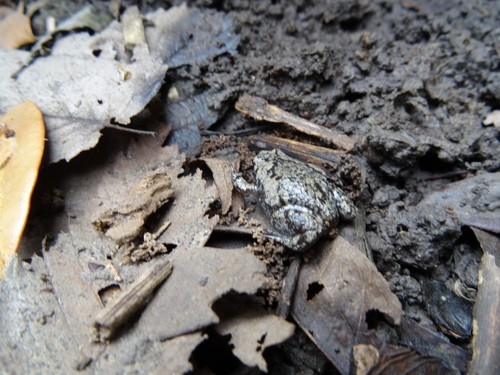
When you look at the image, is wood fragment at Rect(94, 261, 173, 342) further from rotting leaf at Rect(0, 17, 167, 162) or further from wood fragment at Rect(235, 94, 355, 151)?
wood fragment at Rect(235, 94, 355, 151)

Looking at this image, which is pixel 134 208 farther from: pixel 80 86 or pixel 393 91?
pixel 393 91

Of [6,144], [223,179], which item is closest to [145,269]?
[223,179]

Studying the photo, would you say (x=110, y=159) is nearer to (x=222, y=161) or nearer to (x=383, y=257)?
(x=222, y=161)

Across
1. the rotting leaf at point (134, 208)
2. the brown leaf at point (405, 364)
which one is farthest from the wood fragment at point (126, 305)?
the brown leaf at point (405, 364)

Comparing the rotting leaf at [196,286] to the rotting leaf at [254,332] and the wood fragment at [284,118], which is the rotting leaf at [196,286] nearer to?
the rotting leaf at [254,332]

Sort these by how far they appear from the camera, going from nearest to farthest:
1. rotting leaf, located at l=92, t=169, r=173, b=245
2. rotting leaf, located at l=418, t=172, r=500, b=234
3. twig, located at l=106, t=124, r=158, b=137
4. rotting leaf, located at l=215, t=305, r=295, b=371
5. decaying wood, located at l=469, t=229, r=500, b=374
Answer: rotting leaf, located at l=215, t=305, r=295, b=371 < decaying wood, located at l=469, t=229, r=500, b=374 < rotting leaf, located at l=92, t=169, r=173, b=245 < rotting leaf, located at l=418, t=172, r=500, b=234 < twig, located at l=106, t=124, r=158, b=137

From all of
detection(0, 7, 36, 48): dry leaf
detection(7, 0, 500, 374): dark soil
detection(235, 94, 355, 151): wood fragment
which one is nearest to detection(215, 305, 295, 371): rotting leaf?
detection(7, 0, 500, 374): dark soil

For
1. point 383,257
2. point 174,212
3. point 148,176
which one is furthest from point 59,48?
point 383,257

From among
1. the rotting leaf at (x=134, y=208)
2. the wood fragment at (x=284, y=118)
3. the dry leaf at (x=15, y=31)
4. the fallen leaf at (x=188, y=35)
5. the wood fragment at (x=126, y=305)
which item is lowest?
the wood fragment at (x=126, y=305)
